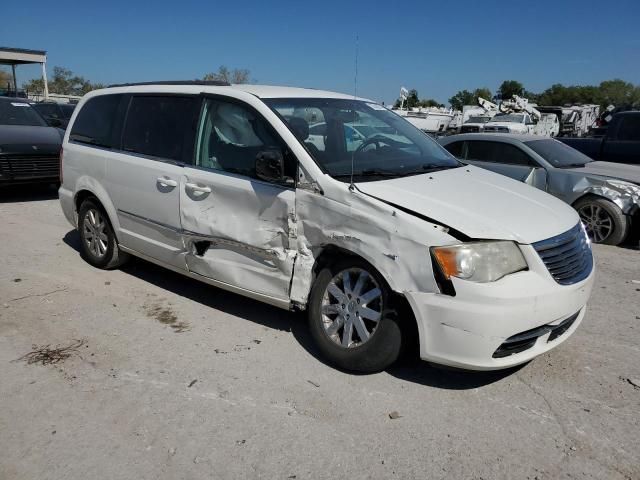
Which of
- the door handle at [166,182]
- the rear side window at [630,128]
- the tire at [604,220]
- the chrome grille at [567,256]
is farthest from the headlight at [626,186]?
the door handle at [166,182]

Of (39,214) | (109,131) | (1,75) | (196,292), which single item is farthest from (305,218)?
(1,75)

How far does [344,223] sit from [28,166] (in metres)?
7.45

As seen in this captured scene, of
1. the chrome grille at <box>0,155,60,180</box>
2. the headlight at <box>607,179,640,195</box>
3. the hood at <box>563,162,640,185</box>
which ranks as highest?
the hood at <box>563,162,640,185</box>

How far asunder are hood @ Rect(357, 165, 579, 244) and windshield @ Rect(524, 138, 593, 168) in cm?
431

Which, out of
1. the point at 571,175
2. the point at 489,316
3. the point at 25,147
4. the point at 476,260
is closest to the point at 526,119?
the point at 571,175

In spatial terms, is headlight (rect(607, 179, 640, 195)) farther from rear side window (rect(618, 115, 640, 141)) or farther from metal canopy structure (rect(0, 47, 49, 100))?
metal canopy structure (rect(0, 47, 49, 100))

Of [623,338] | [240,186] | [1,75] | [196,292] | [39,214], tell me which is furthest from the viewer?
[1,75]

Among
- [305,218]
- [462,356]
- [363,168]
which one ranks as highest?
[363,168]

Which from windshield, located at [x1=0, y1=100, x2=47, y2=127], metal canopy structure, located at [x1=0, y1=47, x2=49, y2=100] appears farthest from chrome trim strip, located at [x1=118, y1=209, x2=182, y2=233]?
metal canopy structure, located at [x1=0, y1=47, x2=49, y2=100]

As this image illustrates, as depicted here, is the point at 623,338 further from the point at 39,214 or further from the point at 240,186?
the point at 39,214

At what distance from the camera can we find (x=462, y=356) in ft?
10.2

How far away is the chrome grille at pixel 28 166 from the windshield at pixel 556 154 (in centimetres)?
774

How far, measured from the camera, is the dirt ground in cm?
273

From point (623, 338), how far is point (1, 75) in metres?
77.1
